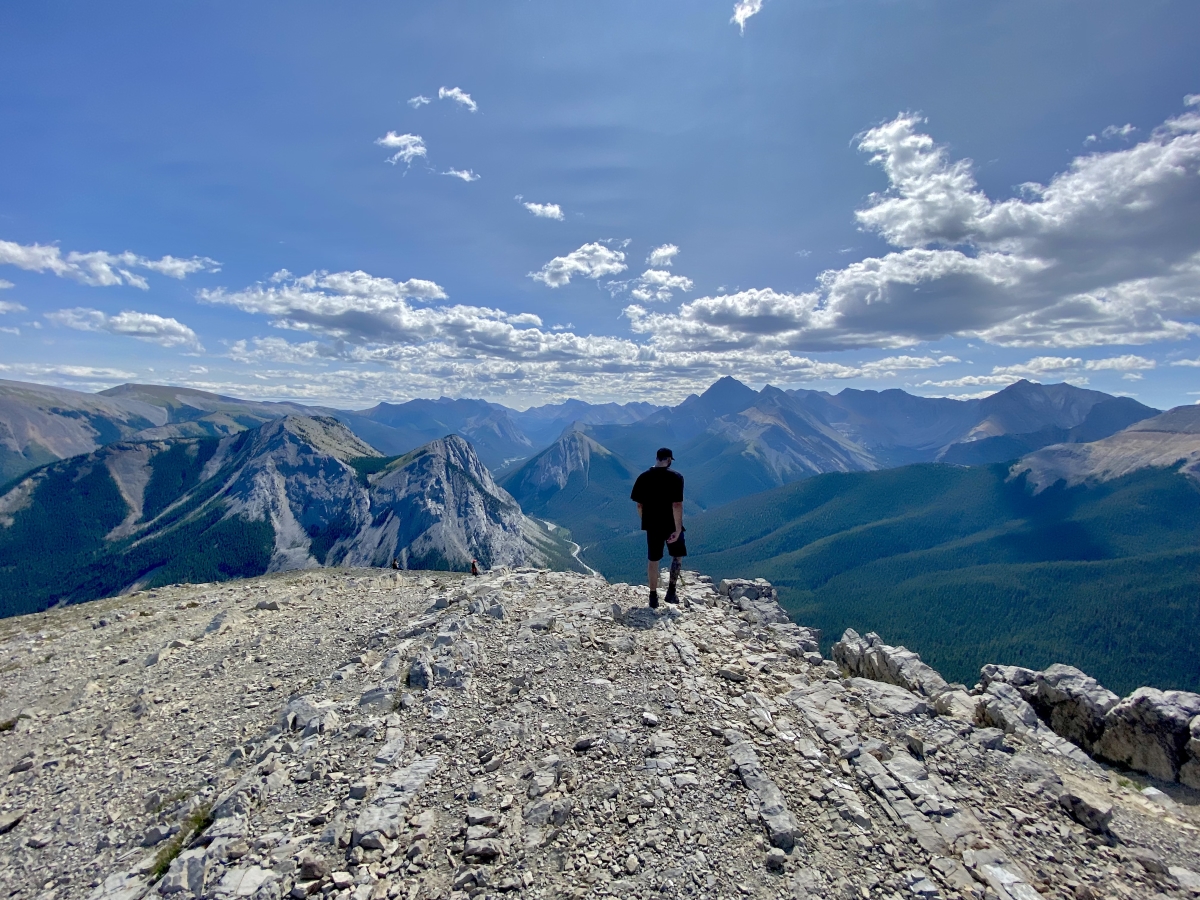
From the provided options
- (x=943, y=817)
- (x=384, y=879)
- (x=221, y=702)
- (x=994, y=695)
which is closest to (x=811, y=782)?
(x=943, y=817)

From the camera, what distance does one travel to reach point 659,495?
16.3m

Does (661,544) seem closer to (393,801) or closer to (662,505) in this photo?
(662,505)

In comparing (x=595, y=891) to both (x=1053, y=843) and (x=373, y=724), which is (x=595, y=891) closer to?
(x=373, y=724)

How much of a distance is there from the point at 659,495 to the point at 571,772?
28.8 feet

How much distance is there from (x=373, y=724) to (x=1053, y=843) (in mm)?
12870

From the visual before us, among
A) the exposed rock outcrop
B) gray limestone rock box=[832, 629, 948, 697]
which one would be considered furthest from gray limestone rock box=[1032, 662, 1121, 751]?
gray limestone rock box=[832, 629, 948, 697]

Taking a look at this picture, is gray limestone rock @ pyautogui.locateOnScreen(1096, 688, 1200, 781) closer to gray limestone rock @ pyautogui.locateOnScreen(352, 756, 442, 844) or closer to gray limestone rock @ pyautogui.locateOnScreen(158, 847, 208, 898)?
gray limestone rock @ pyautogui.locateOnScreen(352, 756, 442, 844)

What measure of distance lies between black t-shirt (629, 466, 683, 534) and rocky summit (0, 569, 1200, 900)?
10.6 ft

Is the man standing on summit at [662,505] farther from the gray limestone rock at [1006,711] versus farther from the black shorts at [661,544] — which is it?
the gray limestone rock at [1006,711]

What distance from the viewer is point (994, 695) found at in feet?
50.1

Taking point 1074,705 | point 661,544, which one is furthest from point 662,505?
point 1074,705

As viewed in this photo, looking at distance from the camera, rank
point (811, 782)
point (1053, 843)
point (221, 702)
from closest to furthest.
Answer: point (1053, 843) → point (811, 782) → point (221, 702)

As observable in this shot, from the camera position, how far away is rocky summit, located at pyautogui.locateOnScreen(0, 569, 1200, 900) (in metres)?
7.43

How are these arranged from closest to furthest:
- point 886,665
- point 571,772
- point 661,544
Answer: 1. point 571,772
2. point 661,544
3. point 886,665
